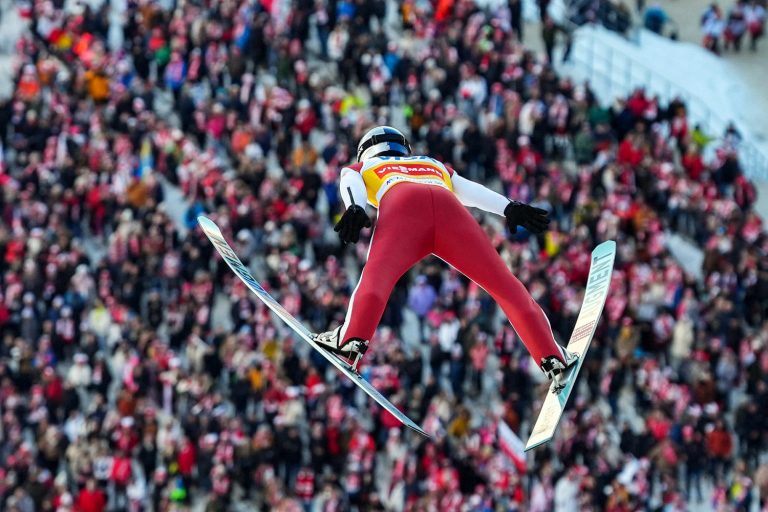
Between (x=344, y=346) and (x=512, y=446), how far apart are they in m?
10.9

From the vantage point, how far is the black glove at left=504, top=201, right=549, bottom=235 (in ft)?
41.8

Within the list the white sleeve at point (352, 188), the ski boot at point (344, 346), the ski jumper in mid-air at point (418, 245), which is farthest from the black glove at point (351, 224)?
the ski boot at point (344, 346)

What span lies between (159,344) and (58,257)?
2.38 meters

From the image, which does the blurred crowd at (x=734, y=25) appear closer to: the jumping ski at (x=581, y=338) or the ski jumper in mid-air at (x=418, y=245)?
the jumping ski at (x=581, y=338)

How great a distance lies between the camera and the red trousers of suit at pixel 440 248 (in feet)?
41.4

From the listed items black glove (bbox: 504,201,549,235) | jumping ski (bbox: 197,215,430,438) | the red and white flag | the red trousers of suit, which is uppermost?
black glove (bbox: 504,201,549,235)

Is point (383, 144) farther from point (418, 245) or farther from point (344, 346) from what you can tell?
point (344, 346)

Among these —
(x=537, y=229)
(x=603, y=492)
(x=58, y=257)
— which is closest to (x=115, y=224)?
(x=58, y=257)

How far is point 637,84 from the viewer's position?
3184 cm

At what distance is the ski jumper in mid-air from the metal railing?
18486 mm

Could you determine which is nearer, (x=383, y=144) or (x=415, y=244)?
(x=415, y=244)

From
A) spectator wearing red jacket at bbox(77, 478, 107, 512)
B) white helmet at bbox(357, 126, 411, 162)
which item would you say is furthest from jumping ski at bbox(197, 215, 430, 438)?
spectator wearing red jacket at bbox(77, 478, 107, 512)

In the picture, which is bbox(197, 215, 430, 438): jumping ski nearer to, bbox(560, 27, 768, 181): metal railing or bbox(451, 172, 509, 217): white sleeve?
bbox(451, 172, 509, 217): white sleeve

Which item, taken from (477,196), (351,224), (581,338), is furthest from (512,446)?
(351,224)
